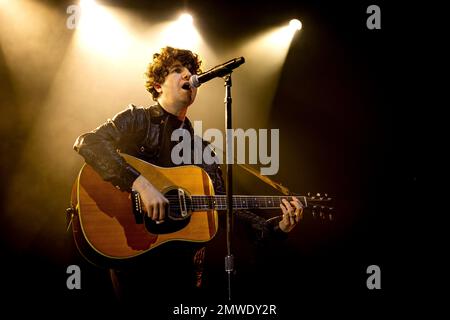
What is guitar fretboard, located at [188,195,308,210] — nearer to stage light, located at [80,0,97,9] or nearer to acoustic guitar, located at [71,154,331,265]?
acoustic guitar, located at [71,154,331,265]

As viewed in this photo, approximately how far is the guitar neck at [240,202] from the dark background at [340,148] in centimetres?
67

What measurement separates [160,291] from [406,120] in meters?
2.82

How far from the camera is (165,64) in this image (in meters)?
2.94

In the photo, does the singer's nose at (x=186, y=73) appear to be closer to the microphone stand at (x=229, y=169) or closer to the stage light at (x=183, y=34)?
the stage light at (x=183, y=34)

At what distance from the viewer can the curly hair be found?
2.94 metres

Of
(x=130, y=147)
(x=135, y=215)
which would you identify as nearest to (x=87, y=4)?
(x=130, y=147)

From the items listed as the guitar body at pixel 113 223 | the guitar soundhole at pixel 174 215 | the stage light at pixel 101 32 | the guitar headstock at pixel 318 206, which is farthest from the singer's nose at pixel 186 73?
the guitar headstock at pixel 318 206

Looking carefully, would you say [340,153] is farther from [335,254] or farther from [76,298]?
[76,298]

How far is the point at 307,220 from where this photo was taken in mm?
3596

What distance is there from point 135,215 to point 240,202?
78 cm

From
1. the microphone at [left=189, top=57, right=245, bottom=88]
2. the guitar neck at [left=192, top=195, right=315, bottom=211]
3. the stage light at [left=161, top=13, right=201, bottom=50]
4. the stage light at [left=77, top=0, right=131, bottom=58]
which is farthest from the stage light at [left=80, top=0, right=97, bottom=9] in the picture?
the guitar neck at [left=192, top=195, right=315, bottom=211]

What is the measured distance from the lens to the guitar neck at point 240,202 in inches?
97.8

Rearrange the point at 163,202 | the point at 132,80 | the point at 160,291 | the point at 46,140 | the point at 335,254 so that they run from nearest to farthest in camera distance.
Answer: the point at 163,202 → the point at 160,291 → the point at 46,140 → the point at 132,80 → the point at 335,254
